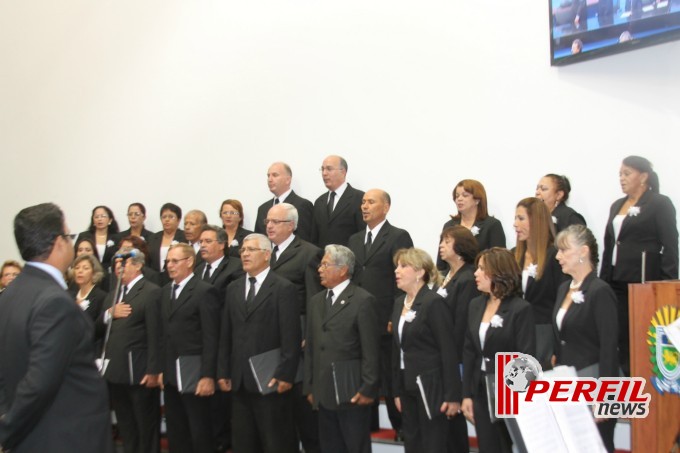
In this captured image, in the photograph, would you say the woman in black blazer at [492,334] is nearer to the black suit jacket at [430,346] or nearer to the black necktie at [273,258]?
the black suit jacket at [430,346]

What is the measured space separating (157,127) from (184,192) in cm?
84

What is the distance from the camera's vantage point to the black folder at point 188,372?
554 cm

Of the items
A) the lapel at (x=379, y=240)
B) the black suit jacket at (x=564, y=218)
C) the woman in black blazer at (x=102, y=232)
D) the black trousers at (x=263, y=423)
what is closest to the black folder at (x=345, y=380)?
the black trousers at (x=263, y=423)

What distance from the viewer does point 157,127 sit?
8641 millimetres

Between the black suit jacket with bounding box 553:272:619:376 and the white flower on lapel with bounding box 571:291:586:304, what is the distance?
0.01 m

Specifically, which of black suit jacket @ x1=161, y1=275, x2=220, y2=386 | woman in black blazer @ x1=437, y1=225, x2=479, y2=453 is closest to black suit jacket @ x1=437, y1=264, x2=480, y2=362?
woman in black blazer @ x1=437, y1=225, x2=479, y2=453

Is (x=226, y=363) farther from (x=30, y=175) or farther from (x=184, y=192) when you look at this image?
(x=30, y=175)

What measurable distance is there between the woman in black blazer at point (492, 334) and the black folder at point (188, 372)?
80.1 inches

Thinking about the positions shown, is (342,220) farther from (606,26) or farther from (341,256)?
(606,26)

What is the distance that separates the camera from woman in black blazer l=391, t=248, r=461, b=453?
4543 millimetres

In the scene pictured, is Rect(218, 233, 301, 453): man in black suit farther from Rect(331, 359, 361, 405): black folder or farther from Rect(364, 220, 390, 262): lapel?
Rect(364, 220, 390, 262): lapel

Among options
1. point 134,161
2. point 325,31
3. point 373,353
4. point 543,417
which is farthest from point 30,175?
point 543,417

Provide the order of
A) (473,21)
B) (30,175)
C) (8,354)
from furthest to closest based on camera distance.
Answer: (30,175)
(473,21)
(8,354)

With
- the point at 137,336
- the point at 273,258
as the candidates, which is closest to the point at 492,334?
the point at 273,258
